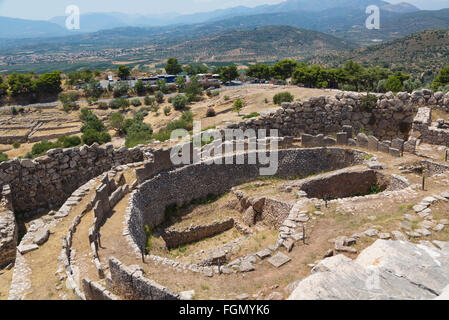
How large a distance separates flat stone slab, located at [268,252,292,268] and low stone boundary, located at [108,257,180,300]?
268cm

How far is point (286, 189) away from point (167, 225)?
495 cm

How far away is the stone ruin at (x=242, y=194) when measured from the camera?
748 centimetres

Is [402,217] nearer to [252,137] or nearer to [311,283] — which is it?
[311,283]

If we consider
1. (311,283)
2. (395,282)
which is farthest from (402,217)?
(311,283)

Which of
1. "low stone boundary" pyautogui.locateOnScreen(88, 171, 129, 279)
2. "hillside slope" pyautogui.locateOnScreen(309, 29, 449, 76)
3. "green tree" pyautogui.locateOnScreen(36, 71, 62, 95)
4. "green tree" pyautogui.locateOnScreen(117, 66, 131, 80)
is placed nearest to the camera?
"low stone boundary" pyautogui.locateOnScreen(88, 171, 129, 279)

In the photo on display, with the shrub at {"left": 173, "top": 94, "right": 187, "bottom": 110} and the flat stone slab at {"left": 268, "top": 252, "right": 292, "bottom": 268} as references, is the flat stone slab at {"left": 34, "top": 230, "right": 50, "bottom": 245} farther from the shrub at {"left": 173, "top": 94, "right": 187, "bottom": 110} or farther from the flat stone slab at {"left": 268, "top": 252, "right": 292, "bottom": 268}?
the shrub at {"left": 173, "top": 94, "right": 187, "bottom": 110}

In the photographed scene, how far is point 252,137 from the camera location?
17.2 m

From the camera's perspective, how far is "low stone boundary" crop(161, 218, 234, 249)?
1303 cm

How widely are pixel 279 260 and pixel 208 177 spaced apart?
6772mm

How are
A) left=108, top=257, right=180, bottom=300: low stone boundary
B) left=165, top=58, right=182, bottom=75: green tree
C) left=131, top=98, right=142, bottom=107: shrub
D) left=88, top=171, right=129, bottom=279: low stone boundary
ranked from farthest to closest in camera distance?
left=165, top=58, right=182, bottom=75: green tree, left=131, top=98, right=142, bottom=107: shrub, left=88, top=171, right=129, bottom=279: low stone boundary, left=108, top=257, right=180, bottom=300: low stone boundary

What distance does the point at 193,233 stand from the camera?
1333 cm

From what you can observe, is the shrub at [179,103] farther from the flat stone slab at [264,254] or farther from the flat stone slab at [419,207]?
the flat stone slab at [264,254]

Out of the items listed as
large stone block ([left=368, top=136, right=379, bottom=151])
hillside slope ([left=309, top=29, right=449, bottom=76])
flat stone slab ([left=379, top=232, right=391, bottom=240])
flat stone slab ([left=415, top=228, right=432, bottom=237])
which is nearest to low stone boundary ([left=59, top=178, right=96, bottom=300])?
flat stone slab ([left=379, top=232, right=391, bottom=240])

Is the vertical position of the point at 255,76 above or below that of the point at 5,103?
above
